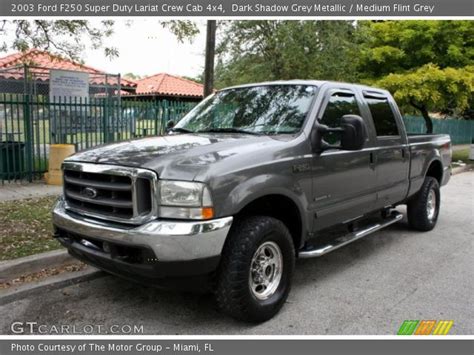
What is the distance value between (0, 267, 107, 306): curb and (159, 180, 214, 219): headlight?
180cm

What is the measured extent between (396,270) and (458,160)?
14.6 meters

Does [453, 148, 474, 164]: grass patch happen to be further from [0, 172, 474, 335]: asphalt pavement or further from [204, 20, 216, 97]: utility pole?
[0, 172, 474, 335]: asphalt pavement

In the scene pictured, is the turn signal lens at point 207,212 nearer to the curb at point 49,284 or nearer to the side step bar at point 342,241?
the side step bar at point 342,241

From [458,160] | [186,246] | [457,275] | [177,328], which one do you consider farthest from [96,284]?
[458,160]

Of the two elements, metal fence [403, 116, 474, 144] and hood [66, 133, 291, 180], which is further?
metal fence [403, 116, 474, 144]

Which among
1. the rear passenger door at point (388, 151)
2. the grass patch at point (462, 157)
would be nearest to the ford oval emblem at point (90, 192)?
the rear passenger door at point (388, 151)

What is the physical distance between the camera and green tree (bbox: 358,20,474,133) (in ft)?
49.4

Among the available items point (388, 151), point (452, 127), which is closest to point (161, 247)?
point (388, 151)

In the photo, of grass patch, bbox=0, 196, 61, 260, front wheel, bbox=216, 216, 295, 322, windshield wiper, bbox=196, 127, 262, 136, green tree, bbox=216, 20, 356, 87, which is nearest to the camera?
front wheel, bbox=216, 216, 295, 322

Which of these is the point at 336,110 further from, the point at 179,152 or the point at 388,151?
the point at 179,152

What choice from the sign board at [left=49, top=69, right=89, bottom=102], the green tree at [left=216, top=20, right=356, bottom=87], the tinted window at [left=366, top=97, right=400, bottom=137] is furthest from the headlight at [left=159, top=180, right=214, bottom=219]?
the green tree at [left=216, top=20, right=356, bottom=87]

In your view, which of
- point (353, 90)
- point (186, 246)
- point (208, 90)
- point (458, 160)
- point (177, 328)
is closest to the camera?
point (186, 246)

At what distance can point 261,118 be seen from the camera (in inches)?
178

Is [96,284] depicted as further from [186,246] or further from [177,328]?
[186,246]
